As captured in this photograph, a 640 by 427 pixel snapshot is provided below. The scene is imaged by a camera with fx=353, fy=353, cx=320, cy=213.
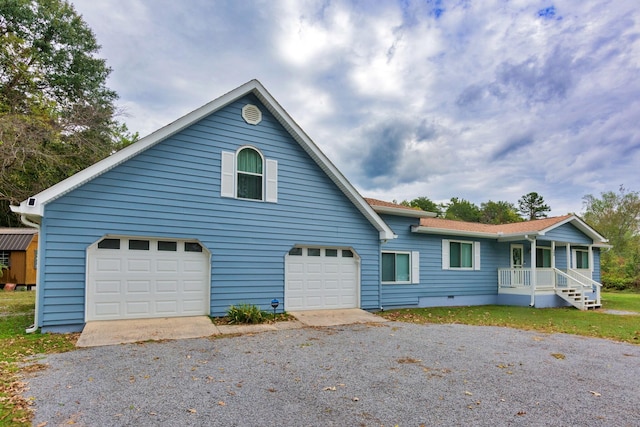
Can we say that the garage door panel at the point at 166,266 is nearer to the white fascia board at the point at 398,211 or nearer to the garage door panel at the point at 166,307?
the garage door panel at the point at 166,307

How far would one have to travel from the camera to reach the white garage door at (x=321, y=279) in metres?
10.2

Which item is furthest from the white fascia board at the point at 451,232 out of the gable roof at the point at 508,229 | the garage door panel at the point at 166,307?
the garage door panel at the point at 166,307

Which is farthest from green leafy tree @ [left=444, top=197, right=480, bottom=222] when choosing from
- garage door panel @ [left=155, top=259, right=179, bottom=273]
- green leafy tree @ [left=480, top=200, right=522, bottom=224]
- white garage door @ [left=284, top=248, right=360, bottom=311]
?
garage door panel @ [left=155, top=259, right=179, bottom=273]

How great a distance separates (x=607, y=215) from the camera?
123ft

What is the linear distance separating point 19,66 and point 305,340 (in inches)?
752

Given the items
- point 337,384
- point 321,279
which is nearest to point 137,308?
point 321,279

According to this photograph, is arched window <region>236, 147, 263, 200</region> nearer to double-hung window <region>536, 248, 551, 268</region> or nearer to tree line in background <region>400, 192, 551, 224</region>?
double-hung window <region>536, 248, 551, 268</region>

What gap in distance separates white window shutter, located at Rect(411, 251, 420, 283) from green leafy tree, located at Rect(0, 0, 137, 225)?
14.6 metres

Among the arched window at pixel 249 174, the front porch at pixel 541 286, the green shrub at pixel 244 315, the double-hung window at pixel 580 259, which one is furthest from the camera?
the double-hung window at pixel 580 259

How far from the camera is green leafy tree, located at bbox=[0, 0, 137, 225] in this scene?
14328 millimetres

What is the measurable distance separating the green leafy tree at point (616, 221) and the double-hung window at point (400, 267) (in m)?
24.5

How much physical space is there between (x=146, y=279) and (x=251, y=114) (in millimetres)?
5054

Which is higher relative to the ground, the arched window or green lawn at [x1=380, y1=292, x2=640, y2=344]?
the arched window

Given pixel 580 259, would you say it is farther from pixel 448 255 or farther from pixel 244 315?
Result: pixel 244 315
